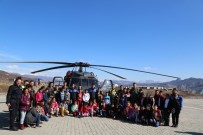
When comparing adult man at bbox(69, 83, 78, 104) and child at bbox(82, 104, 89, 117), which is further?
adult man at bbox(69, 83, 78, 104)

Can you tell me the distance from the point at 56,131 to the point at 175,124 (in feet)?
19.5

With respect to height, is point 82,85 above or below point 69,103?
above

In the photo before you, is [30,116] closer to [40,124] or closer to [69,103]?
[40,124]

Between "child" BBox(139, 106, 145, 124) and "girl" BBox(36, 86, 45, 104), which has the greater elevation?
"girl" BBox(36, 86, 45, 104)

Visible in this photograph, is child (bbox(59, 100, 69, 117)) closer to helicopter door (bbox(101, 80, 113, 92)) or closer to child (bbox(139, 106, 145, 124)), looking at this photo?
child (bbox(139, 106, 145, 124))

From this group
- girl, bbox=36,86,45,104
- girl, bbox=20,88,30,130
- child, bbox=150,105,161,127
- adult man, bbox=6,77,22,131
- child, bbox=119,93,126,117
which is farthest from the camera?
child, bbox=119,93,126,117

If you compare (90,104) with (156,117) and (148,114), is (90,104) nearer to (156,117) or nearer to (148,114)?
(148,114)

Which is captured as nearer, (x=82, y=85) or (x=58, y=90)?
(x=58, y=90)

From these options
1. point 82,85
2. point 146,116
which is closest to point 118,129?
point 146,116

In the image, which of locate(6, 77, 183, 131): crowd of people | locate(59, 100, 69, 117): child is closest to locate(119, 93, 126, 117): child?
locate(6, 77, 183, 131): crowd of people

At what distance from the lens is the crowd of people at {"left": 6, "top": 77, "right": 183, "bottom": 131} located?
11398 millimetres

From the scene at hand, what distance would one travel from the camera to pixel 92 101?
52.9 ft

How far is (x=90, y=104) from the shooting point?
1567cm

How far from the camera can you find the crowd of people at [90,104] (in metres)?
11.4
